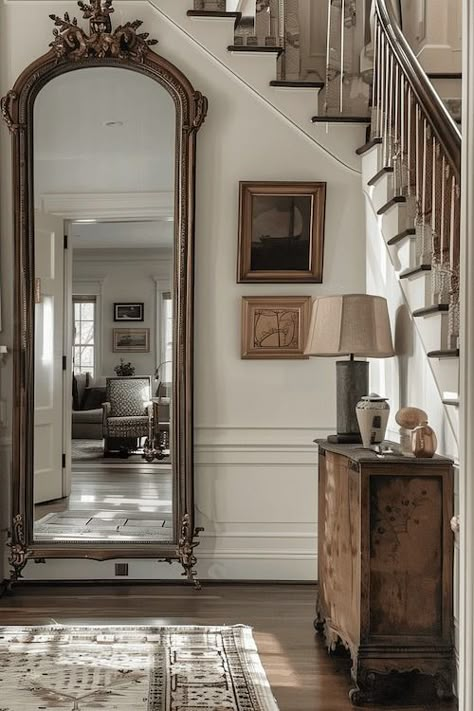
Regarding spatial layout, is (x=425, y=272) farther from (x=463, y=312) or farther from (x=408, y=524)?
(x=463, y=312)

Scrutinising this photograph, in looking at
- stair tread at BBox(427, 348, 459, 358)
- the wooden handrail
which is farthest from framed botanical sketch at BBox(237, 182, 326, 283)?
stair tread at BBox(427, 348, 459, 358)

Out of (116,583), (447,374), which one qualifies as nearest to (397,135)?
(447,374)

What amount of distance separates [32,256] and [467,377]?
340 centimetres

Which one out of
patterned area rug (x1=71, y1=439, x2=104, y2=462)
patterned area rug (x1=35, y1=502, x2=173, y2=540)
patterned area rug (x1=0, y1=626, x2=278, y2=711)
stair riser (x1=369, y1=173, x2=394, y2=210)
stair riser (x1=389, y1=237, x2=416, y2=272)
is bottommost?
patterned area rug (x1=0, y1=626, x2=278, y2=711)

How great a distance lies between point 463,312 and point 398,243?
2319 mm

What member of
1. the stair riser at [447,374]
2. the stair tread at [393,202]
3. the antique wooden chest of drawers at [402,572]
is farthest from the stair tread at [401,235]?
the antique wooden chest of drawers at [402,572]

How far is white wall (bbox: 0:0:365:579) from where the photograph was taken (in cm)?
456

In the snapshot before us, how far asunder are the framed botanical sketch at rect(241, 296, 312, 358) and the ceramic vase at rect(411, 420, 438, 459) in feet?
5.15

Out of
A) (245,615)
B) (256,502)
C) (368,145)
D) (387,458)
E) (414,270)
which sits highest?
(368,145)

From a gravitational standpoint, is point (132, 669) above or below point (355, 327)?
below

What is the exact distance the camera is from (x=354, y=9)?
191 inches

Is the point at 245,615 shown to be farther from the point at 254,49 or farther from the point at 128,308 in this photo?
Result: the point at 254,49

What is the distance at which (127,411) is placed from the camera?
14.4 feet

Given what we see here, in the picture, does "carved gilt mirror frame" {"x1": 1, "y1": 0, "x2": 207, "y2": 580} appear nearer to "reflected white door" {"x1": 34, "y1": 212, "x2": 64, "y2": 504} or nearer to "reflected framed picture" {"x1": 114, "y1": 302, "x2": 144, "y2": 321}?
"reflected white door" {"x1": 34, "y1": 212, "x2": 64, "y2": 504}
